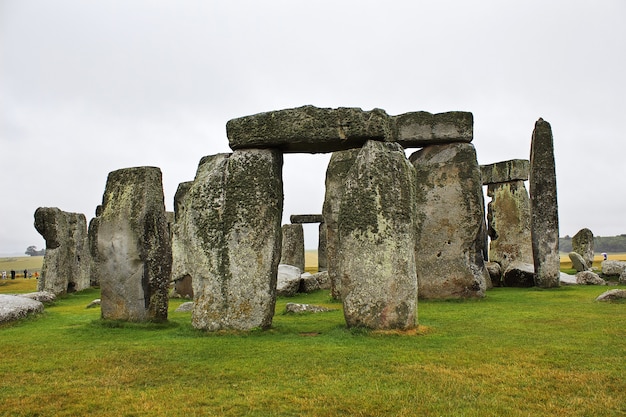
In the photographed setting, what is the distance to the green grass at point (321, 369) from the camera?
4926 mm

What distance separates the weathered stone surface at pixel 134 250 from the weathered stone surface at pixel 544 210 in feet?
34.7

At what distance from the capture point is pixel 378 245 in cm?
815

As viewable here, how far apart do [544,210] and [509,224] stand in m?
5.36

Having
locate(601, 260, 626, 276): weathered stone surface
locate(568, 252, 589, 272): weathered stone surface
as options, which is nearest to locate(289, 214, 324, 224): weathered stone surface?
locate(568, 252, 589, 272): weathered stone surface

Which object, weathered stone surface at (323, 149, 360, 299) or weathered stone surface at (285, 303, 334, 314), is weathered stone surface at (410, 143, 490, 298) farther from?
weathered stone surface at (285, 303, 334, 314)

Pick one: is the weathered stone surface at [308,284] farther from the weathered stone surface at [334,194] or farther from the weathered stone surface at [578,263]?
the weathered stone surface at [578,263]

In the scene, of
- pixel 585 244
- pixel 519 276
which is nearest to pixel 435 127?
pixel 519 276

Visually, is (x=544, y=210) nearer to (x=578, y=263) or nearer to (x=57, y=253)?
(x=578, y=263)

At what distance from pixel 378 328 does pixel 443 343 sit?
1015mm

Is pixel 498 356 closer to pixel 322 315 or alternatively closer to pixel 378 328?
pixel 378 328

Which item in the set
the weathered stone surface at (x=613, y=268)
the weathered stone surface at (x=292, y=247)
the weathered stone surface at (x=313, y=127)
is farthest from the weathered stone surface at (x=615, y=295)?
the weathered stone surface at (x=292, y=247)

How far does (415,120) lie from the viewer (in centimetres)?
1412

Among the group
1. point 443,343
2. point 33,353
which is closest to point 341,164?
point 443,343

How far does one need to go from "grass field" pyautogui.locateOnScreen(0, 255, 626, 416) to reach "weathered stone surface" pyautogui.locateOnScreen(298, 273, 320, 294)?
661 cm
